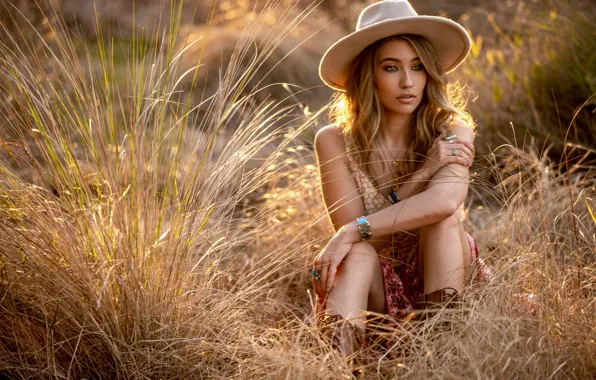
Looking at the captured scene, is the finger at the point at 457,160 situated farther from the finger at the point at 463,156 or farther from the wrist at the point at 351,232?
the wrist at the point at 351,232

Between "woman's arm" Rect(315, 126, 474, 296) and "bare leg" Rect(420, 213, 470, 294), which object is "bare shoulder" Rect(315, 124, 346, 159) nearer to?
"woman's arm" Rect(315, 126, 474, 296)

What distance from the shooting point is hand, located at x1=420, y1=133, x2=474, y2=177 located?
272cm

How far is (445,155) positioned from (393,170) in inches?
12.1

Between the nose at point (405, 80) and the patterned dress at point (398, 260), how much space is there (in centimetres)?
33

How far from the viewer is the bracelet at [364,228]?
2.66m

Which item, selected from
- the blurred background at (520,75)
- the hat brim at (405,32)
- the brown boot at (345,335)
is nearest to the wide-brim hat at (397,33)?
the hat brim at (405,32)

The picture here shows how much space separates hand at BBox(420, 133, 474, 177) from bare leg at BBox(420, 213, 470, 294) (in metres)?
0.20

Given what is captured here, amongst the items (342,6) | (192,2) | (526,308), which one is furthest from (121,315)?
(192,2)

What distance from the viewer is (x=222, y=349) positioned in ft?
7.14

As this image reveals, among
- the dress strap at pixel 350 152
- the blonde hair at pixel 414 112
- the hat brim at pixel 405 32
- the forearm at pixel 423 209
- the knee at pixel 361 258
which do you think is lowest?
the knee at pixel 361 258

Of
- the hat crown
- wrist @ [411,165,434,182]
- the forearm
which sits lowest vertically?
the forearm

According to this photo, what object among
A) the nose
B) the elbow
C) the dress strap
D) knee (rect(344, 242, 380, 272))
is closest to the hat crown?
the nose

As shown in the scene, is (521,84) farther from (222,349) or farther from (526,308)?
(222,349)

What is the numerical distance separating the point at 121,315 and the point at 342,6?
7.02 metres
